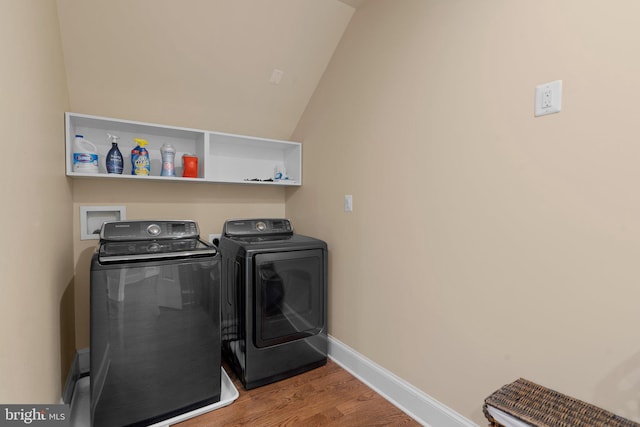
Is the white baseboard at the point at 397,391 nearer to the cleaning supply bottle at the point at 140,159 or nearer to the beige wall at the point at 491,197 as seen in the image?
the beige wall at the point at 491,197

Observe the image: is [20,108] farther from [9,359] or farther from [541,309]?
[541,309]

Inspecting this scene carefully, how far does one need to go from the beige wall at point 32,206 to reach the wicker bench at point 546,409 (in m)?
1.46

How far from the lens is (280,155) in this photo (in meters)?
2.84

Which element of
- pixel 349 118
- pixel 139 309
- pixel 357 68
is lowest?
pixel 139 309

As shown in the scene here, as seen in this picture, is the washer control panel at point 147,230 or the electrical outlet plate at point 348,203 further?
the electrical outlet plate at point 348,203

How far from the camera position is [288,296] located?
2039 millimetres

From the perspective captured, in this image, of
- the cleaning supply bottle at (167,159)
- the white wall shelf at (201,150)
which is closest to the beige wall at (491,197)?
the white wall shelf at (201,150)

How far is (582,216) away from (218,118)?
2284mm

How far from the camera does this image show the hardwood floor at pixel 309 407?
63.7 inches

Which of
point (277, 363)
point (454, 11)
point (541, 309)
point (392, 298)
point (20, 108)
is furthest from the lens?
point (277, 363)

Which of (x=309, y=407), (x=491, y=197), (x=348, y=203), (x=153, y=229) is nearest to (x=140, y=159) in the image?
(x=153, y=229)

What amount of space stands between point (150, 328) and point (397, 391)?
1391 mm

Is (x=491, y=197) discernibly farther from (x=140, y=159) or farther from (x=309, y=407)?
(x=140, y=159)

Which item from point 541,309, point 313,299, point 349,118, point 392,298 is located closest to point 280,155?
point 349,118
